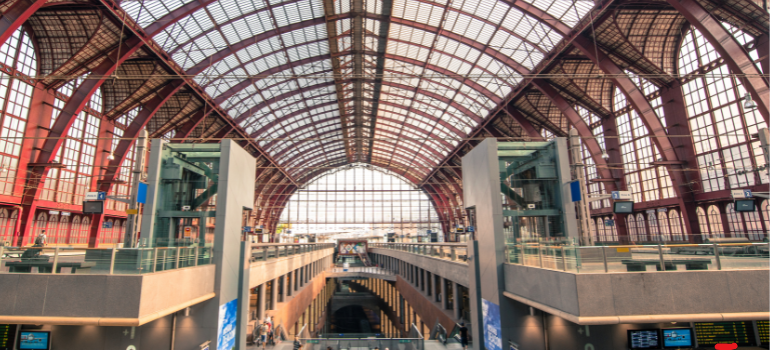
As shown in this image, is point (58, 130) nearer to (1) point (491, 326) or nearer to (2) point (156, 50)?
(2) point (156, 50)

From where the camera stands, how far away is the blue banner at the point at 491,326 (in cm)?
1252

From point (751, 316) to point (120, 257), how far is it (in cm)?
1483

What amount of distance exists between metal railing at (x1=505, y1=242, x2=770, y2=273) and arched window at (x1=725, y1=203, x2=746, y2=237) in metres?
18.2

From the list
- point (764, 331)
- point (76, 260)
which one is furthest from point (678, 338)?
point (76, 260)

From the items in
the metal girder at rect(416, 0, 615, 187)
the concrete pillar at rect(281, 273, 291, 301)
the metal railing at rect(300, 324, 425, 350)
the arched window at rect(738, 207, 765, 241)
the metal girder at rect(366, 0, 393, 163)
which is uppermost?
the metal girder at rect(366, 0, 393, 163)

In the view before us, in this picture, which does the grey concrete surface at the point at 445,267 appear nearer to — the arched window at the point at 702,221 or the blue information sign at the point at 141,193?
the blue information sign at the point at 141,193

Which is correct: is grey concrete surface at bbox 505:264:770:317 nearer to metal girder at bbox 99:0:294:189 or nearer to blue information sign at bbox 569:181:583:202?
blue information sign at bbox 569:181:583:202

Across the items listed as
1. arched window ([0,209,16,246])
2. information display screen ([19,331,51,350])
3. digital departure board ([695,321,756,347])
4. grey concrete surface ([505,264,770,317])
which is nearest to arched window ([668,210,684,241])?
digital departure board ([695,321,756,347])

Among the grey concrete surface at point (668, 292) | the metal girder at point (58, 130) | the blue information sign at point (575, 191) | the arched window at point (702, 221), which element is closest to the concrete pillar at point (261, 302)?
the metal girder at point (58, 130)

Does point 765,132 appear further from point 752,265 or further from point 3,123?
point 3,123

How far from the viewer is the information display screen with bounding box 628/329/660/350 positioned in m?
10.5

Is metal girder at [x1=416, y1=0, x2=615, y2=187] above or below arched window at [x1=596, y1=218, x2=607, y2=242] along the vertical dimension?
above

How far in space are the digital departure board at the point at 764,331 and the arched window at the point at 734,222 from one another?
16.0 metres

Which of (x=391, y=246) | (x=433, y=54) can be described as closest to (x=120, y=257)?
(x=433, y=54)
